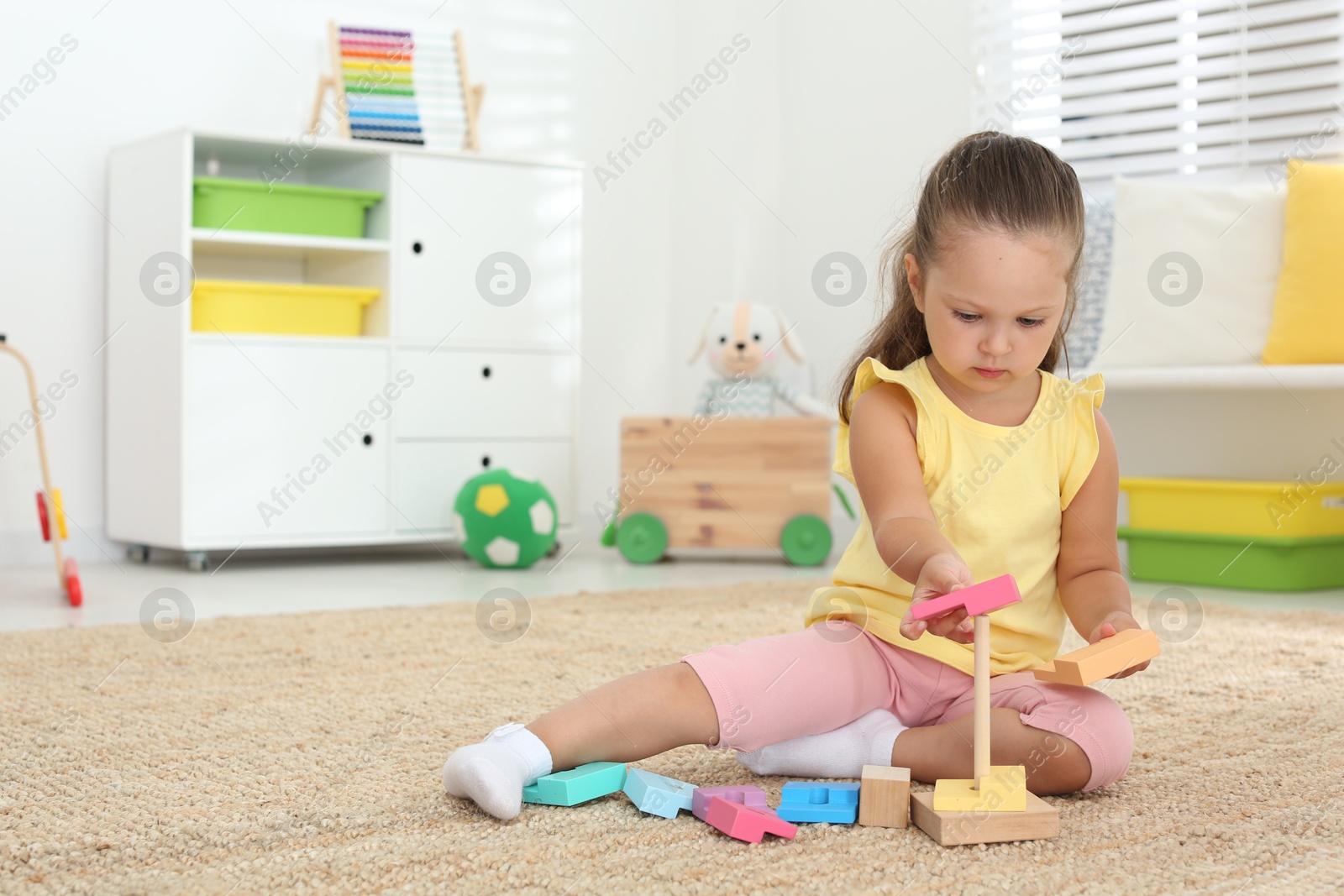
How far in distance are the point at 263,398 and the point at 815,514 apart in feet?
3.42

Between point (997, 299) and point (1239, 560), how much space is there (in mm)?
1436

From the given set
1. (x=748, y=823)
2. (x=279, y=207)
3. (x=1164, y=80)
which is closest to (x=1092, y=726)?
(x=748, y=823)

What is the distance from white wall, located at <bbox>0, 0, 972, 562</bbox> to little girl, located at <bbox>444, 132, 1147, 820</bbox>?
178 cm

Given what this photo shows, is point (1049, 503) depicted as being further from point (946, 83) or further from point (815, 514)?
point (946, 83)

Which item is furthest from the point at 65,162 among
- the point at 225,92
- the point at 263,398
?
the point at 263,398

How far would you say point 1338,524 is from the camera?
6.68ft

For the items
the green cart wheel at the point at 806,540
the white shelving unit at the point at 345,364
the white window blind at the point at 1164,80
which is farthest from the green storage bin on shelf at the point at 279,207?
the white window blind at the point at 1164,80

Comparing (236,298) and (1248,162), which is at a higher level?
(1248,162)

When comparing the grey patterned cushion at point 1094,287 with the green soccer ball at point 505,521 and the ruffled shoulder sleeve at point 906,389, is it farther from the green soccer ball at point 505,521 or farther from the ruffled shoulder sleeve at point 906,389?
the ruffled shoulder sleeve at point 906,389

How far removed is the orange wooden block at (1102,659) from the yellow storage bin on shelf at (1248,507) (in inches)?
54.0

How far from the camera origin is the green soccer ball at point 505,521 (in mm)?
2252

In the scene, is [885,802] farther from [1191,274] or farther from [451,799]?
[1191,274]

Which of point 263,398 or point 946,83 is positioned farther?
point 946,83

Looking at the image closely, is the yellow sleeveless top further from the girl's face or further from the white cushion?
the white cushion
